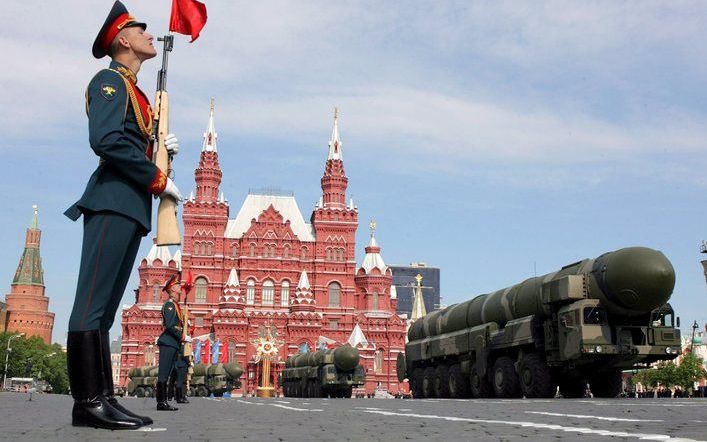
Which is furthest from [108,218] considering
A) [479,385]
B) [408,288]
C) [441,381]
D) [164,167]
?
[408,288]

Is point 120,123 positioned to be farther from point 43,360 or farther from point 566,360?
point 43,360

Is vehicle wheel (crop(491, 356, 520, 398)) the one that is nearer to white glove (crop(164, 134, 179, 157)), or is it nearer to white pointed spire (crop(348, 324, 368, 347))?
white glove (crop(164, 134, 179, 157))

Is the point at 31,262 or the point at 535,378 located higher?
the point at 31,262

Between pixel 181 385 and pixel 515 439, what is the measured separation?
38.8 ft

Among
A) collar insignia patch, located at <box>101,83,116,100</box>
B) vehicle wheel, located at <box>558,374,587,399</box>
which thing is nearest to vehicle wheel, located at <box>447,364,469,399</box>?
vehicle wheel, located at <box>558,374,587,399</box>

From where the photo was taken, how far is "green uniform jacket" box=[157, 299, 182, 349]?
36.6 feet

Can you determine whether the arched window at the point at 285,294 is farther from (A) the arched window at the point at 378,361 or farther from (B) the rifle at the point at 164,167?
(B) the rifle at the point at 164,167

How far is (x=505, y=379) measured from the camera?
1850 cm

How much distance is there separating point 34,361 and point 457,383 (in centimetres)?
7074

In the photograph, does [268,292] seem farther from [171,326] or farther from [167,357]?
[171,326]

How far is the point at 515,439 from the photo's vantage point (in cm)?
396

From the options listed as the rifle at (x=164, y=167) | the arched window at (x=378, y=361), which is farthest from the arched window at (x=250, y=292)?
the rifle at (x=164, y=167)

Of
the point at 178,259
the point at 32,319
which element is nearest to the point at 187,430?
the point at 178,259

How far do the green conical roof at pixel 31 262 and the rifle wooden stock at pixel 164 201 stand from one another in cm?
13878
